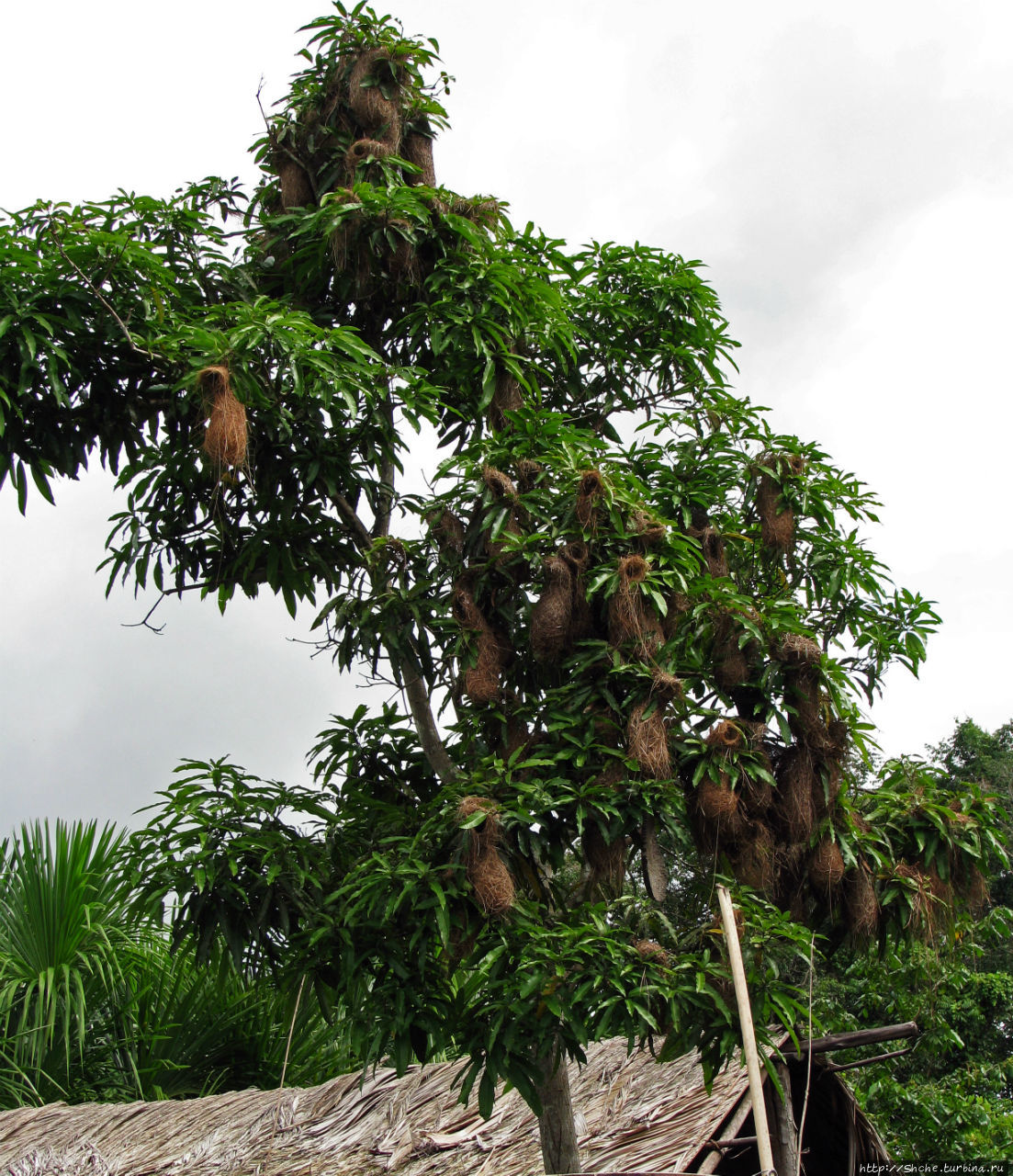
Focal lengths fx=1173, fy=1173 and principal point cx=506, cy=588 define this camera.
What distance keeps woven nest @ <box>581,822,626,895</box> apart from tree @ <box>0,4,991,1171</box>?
0.04 ft

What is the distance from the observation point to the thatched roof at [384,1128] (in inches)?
168

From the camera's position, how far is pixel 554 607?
3912 millimetres

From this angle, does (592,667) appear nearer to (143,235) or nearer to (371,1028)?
(371,1028)

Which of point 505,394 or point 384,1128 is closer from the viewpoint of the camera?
point 505,394

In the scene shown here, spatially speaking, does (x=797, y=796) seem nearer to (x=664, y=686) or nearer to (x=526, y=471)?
(x=664, y=686)

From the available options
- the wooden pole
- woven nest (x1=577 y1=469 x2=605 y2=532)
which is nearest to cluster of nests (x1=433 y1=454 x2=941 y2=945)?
woven nest (x1=577 y1=469 x2=605 y2=532)

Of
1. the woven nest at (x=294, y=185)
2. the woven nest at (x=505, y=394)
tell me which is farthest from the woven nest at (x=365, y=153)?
the woven nest at (x=505, y=394)

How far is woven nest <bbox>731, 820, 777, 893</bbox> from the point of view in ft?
12.9

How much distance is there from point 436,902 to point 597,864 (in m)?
0.65

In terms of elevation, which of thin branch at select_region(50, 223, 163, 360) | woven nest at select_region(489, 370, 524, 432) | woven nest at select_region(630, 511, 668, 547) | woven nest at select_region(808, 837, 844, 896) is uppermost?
thin branch at select_region(50, 223, 163, 360)

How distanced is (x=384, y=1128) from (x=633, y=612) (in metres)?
2.85

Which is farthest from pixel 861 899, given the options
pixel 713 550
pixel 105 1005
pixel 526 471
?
pixel 105 1005

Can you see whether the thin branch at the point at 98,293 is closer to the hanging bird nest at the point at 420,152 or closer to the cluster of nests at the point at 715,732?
the cluster of nests at the point at 715,732

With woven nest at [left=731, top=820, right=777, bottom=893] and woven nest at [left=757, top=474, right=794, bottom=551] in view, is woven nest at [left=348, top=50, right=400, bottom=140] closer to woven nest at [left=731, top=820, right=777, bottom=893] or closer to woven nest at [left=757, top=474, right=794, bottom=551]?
woven nest at [left=757, top=474, right=794, bottom=551]
